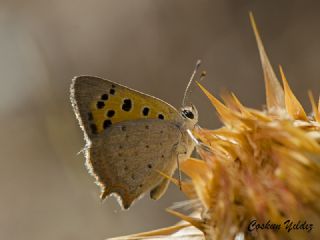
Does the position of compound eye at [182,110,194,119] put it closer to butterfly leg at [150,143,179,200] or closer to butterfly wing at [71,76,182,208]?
butterfly wing at [71,76,182,208]

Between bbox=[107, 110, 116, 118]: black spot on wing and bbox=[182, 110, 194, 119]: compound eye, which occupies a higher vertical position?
bbox=[107, 110, 116, 118]: black spot on wing

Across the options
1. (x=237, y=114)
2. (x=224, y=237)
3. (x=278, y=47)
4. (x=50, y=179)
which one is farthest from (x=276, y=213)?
(x=50, y=179)

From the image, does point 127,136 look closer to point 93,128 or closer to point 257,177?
point 93,128

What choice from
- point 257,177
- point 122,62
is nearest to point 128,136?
point 257,177

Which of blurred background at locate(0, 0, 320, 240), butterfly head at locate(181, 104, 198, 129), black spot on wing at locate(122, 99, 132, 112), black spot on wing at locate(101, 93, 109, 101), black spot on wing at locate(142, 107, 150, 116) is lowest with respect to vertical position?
blurred background at locate(0, 0, 320, 240)

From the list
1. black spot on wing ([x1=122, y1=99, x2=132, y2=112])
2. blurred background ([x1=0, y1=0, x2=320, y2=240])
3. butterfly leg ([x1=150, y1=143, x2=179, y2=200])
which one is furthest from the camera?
blurred background ([x1=0, y1=0, x2=320, y2=240])

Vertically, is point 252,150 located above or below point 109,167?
above

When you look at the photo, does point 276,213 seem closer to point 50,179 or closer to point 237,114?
point 237,114

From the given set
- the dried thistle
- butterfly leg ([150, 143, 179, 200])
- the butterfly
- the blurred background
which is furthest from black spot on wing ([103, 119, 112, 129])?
the blurred background
